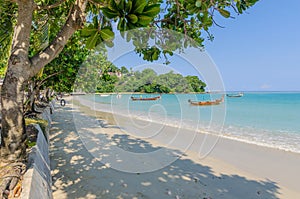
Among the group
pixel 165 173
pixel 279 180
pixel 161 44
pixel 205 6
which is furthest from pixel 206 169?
pixel 205 6

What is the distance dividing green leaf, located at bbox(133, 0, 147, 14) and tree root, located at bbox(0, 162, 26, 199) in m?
2.09

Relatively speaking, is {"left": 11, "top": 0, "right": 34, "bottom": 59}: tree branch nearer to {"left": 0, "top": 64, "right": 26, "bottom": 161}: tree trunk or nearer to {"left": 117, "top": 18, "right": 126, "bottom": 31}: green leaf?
{"left": 0, "top": 64, "right": 26, "bottom": 161}: tree trunk

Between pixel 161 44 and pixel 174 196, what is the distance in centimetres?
258

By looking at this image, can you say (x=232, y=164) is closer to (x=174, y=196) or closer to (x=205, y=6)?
(x=174, y=196)

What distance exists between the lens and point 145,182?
12.5ft

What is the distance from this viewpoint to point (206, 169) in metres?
5.01

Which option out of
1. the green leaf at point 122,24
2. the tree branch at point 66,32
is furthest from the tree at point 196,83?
the green leaf at point 122,24

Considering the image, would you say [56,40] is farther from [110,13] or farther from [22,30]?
[110,13]

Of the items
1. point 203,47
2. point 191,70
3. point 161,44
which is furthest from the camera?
point 191,70

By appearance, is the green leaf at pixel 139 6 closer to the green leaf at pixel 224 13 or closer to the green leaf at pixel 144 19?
the green leaf at pixel 144 19

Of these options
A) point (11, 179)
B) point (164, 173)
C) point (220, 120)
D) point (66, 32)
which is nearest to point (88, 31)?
point (66, 32)

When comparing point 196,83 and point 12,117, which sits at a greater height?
point 196,83

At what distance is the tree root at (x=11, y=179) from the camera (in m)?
1.89

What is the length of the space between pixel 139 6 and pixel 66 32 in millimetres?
1269
